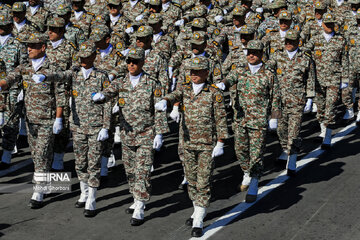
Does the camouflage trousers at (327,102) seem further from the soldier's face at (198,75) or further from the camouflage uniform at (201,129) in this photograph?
the soldier's face at (198,75)

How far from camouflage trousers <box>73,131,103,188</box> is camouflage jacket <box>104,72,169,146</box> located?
0.63 m

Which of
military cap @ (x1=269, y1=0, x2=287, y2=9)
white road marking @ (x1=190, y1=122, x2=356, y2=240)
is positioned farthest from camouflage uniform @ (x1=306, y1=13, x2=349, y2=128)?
military cap @ (x1=269, y1=0, x2=287, y2=9)

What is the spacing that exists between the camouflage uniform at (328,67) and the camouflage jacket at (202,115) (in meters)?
4.69

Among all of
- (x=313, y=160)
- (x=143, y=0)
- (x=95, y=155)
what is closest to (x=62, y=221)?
(x=95, y=155)

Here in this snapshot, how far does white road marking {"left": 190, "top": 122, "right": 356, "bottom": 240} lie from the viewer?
8711 mm

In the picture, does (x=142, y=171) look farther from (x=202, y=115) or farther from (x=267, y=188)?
(x=267, y=188)

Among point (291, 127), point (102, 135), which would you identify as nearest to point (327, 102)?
point (291, 127)

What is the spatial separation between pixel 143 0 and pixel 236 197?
26.5ft

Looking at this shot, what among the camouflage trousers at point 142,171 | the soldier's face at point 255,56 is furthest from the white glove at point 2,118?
the soldier's face at point 255,56

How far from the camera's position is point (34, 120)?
9.63m

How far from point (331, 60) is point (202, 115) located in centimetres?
534

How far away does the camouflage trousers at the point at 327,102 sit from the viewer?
12406mm

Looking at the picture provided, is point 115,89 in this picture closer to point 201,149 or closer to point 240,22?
point 201,149

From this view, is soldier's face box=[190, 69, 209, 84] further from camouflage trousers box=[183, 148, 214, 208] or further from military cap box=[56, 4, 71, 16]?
military cap box=[56, 4, 71, 16]
